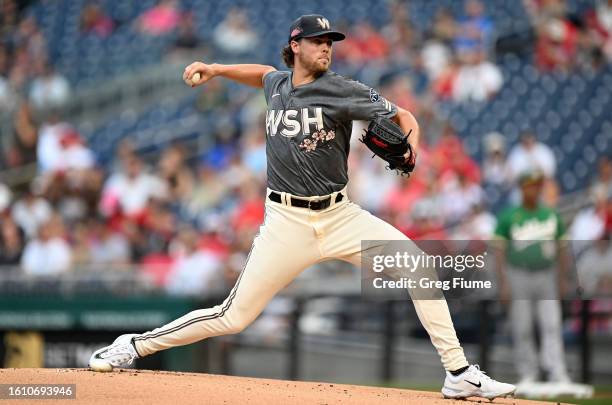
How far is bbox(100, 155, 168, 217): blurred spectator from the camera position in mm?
11938

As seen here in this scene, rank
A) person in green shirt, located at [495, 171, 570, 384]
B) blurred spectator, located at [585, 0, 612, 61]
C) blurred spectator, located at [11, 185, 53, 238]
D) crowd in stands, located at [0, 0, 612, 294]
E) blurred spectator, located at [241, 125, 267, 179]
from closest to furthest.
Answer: person in green shirt, located at [495, 171, 570, 384]
crowd in stands, located at [0, 0, 612, 294]
blurred spectator, located at [11, 185, 53, 238]
blurred spectator, located at [241, 125, 267, 179]
blurred spectator, located at [585, 0, 612, 61]

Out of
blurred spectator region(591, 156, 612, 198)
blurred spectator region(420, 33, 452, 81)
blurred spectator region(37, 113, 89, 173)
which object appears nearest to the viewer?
blurred spectator region(591, 156, 612, 198)

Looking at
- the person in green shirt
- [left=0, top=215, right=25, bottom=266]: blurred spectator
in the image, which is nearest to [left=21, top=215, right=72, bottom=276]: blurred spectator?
[left=0, top=215, right=25, bottom=266]: blurred spectator

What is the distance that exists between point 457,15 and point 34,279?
→ 24.0 feet

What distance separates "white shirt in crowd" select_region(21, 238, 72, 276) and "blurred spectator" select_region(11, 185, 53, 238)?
2.04 feet

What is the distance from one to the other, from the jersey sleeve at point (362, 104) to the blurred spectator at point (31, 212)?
680 centimetres

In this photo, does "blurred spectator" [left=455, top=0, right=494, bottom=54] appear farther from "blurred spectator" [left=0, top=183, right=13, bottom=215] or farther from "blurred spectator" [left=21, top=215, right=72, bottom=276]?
"blurred spectator" [left=0, top=183, right=13, bottom=215]

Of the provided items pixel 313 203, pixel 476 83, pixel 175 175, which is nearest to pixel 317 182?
pixel 313 203

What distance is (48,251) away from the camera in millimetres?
11133

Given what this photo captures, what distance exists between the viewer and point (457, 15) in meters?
15.1

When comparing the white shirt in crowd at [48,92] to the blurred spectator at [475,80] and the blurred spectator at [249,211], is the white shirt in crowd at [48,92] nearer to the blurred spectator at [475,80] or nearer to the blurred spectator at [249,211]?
the blurred spectator at [249,211]

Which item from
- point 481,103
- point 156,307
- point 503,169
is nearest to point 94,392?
point 156,307

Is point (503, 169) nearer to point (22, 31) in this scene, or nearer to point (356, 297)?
point (356, 297)

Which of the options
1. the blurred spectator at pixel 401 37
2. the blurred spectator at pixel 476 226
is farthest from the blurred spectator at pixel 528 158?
the blurred spectator at pixel 401 37
